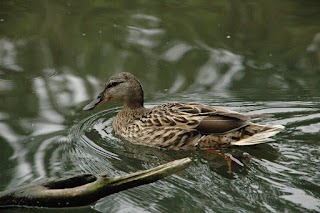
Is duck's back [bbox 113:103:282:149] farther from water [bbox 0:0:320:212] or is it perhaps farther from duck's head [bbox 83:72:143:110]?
duck's head [bbox 83:72:143:110]

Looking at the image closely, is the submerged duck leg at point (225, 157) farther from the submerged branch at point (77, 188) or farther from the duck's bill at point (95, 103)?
the duck's bill at point (95, 103)

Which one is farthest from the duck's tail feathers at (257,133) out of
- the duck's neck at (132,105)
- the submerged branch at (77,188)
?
the submerged branch at (77,188)

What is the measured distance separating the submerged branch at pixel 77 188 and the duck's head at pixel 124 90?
8.29 ft

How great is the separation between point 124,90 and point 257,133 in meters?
1.76

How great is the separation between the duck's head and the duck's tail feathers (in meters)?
1.43

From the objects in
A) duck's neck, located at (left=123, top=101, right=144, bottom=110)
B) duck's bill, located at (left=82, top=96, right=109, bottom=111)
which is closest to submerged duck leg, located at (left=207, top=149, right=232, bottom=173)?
duck's neck, located at (left=123, top=101, right=144, bottom=110)

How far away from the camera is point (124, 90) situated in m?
7.70

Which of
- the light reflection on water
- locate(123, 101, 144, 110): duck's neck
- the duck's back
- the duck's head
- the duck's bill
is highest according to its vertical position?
the duck's head

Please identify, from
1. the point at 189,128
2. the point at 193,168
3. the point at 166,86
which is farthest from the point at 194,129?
the point at 166,86

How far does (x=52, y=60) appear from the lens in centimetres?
930

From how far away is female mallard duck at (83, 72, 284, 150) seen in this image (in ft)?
22.4

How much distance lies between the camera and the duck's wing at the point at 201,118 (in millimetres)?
6840

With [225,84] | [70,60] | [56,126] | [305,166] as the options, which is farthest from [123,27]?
[305,166]

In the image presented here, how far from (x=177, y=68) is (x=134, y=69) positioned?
614mm
